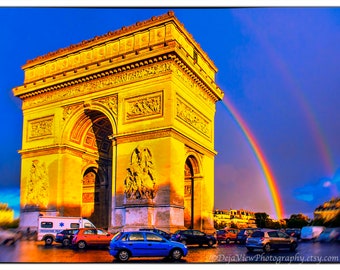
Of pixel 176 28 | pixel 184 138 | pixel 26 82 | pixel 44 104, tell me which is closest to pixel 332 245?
pixel 184 138

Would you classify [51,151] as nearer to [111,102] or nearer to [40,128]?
[40,128]

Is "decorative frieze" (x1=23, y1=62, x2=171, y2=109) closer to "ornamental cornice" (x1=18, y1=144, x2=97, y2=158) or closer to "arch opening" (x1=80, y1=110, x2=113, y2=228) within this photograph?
"arch opening" (x1=80, y1=110, x2=113, y2=228)

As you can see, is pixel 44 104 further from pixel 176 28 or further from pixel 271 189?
pixel 271 189

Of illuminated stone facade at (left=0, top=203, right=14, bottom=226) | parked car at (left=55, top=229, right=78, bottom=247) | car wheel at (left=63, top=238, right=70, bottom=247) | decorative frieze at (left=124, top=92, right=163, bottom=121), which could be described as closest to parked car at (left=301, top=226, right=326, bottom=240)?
decorative frieze at (left=124, top=92, right=163, bottom=121)

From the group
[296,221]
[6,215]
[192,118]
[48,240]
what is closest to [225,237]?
[192,118]

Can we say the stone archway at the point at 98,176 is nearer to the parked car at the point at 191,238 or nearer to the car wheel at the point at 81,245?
the parked car at the point at 191,238

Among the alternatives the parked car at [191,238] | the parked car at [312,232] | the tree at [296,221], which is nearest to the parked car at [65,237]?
the parked car at [191,238]
